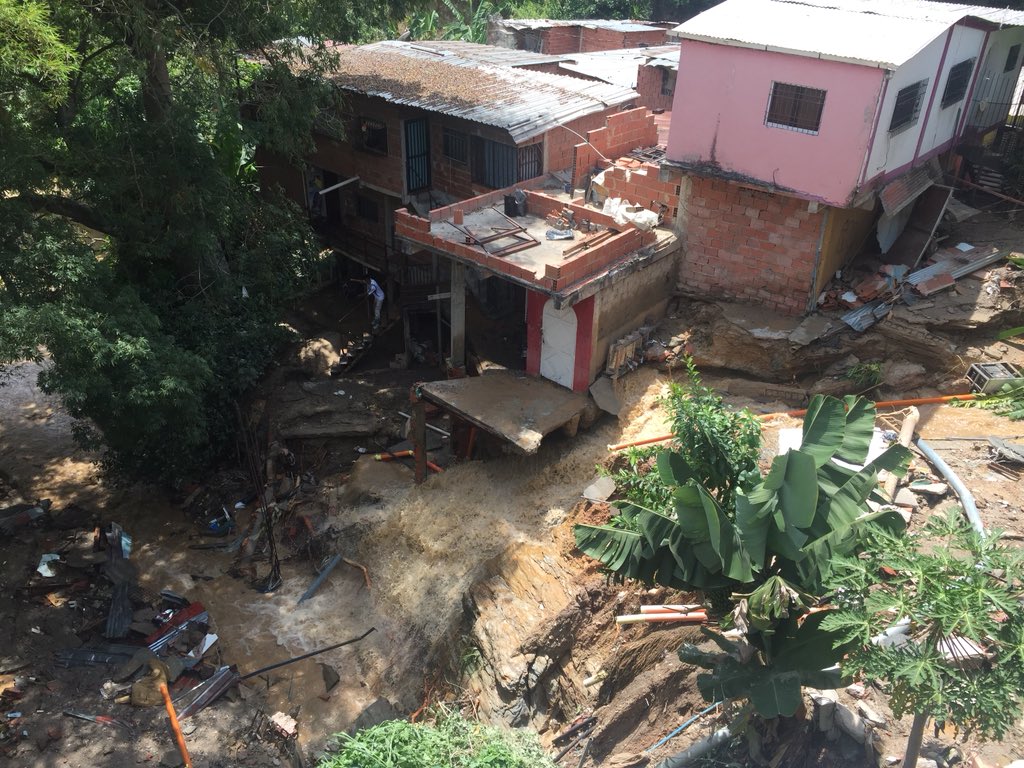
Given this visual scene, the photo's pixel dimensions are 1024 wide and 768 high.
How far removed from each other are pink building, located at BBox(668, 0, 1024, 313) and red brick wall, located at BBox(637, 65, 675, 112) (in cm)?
766

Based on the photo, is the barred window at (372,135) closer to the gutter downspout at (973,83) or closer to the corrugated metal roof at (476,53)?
the corrugated metal roof at (476,53)

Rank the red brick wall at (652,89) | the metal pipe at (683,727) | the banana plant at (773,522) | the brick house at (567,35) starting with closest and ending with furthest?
the banana plant at (773,522), the metal pipe at (683,727), the red brick wall at (652,89), the brick house at (567,35)

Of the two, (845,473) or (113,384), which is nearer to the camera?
(845,473)

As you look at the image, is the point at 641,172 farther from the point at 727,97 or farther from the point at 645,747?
the point at 645,747

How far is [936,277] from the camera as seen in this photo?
56.8ft

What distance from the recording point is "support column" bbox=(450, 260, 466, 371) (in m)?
18.4

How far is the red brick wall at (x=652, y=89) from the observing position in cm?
2498

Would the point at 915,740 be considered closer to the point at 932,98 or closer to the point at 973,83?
the point at 932,98

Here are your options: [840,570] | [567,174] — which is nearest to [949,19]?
[567,174]

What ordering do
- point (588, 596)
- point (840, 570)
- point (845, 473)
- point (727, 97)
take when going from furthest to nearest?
point (727, 97), point (588, 596), point (845, 473), point (840, 570)

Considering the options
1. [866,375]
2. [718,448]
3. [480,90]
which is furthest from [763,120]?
[718,448]

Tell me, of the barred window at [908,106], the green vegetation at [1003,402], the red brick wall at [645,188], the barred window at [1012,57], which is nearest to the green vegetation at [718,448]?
the green vegetation at [1003,402]

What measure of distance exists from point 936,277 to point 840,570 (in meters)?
11.8

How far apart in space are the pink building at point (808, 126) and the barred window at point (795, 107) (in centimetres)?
2
